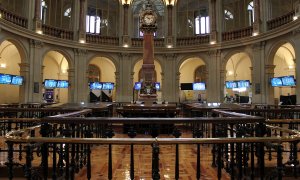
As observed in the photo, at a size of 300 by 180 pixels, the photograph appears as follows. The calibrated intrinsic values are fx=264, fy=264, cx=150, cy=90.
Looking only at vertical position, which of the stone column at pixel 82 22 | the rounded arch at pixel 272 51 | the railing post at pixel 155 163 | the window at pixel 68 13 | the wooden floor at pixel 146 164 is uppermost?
the window at pixel 68 13

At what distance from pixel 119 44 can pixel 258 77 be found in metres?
10.5

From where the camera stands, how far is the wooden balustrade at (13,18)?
14026mm

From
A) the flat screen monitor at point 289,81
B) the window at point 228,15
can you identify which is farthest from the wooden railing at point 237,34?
the flat screen monitor at point 289,81

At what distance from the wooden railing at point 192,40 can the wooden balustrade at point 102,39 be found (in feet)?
16.3

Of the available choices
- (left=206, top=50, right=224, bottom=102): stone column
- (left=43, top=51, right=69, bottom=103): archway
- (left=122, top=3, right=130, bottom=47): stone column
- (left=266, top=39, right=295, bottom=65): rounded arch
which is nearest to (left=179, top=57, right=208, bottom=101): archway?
(left=206, top=50, right=224, bottom=102): stone column

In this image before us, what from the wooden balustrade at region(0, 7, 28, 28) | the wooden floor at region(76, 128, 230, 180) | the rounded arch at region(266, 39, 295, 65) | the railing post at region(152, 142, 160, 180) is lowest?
the wooden floor at region(76, 128, 230, 180)

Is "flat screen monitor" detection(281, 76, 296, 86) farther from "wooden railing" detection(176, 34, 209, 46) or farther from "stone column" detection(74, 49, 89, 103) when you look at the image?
"stone column" detection(74, 49, 89, 103)

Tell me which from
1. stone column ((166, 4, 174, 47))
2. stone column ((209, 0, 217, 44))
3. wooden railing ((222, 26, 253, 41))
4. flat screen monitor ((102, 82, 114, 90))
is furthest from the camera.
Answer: flat screen monitor ((102, 82, 114, 90))

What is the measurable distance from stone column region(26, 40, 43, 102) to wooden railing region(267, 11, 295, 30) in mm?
14335

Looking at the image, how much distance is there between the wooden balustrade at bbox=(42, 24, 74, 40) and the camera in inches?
697

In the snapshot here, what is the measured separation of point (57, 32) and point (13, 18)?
364cm

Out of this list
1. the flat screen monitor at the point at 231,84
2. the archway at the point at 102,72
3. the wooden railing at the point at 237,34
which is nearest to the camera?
the wooden railing at the point at 237,34

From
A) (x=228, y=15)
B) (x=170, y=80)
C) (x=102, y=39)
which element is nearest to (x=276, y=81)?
(x=228, y=15)

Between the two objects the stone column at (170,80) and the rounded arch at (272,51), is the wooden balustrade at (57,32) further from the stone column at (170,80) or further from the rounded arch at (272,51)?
the rounded arch at (272,51)
